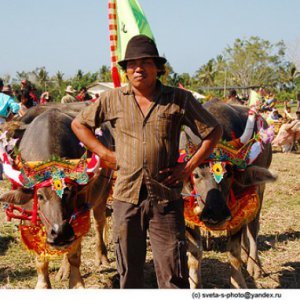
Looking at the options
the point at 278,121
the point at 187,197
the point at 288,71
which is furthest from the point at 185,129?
the point at 288,71

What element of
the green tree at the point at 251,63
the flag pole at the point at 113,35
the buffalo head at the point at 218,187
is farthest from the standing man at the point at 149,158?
the green tree at the point at 251,63

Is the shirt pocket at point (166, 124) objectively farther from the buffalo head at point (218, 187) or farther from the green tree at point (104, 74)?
the green tree at point (104, 74)

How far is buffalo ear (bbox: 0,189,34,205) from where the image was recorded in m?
4.23

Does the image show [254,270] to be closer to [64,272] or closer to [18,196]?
[64,272]

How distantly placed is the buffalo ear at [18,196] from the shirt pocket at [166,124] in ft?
5.30

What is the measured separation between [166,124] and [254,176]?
1709mm

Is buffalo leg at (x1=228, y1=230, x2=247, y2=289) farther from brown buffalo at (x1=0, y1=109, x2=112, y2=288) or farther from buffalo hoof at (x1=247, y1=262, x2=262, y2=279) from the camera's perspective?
brown buffalo at (x1=0, y1=109, x2=112, y2=288)

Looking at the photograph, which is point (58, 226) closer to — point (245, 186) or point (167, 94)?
point (167, 94)

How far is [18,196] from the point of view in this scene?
13.9 feet

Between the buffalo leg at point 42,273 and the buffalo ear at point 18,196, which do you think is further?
the buffalo leg at point 42,273

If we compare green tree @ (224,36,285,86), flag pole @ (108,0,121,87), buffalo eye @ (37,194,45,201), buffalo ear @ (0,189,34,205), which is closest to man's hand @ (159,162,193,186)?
buffalo eye @ (37,194,45,201)

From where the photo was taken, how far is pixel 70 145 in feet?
15.4

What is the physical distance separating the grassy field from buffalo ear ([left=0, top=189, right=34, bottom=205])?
114 cm

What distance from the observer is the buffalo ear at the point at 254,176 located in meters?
4.53
